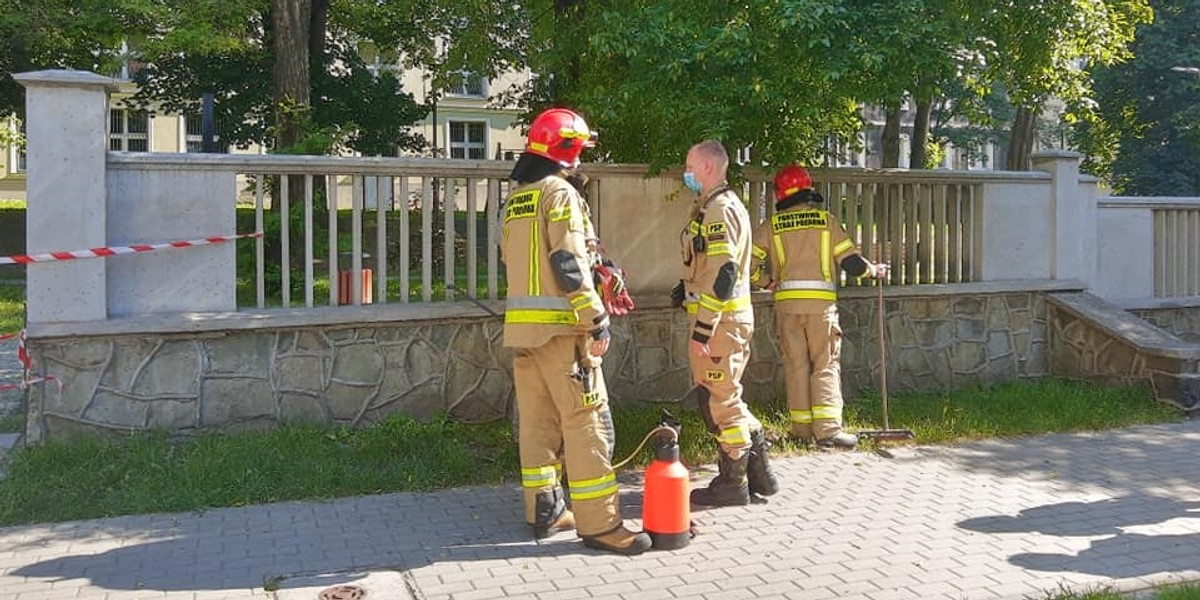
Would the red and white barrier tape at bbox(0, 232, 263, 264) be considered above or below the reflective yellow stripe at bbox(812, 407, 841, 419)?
above

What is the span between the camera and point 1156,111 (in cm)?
2034

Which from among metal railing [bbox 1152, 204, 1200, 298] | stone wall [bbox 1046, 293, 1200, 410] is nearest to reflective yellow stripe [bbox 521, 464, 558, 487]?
stone wall [bbox 1046, 293, 1200, 410]

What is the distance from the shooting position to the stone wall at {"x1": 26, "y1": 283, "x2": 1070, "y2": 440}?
681 cm

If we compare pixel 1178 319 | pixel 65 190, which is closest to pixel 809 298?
pixel 65 190

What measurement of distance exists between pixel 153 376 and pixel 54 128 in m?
1.65

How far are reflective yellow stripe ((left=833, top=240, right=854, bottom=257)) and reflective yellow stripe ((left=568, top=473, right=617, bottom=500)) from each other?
9.83ft

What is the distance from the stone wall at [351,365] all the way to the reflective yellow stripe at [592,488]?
2.46m

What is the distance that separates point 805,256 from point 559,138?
264cm

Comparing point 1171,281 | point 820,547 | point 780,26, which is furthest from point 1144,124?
point 820,547

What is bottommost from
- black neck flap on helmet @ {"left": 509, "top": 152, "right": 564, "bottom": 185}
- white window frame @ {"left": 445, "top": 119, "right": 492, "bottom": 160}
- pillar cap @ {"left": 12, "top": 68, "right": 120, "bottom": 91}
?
black neck flap on helmet @ {"left": 509, "top": 152, "right": 564, "bottom": 185}

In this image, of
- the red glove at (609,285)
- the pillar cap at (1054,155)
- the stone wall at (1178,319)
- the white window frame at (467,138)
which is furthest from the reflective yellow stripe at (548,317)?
the white window frame at (467,138)

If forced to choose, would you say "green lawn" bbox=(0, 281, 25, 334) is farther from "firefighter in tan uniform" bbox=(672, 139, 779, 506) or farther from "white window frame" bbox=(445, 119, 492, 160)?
"white window frame" bbox=(445, 119, 492, 160)

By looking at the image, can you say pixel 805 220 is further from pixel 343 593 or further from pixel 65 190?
pixel 65 190

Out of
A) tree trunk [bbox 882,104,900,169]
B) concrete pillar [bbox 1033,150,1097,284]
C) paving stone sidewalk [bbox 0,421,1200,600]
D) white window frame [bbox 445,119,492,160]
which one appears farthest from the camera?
white window frame [bbox 445,119,492,160]
